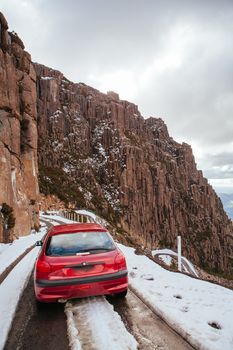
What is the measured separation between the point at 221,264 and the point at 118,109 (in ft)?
275

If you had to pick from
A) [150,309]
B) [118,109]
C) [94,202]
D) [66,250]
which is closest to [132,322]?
[150,309]

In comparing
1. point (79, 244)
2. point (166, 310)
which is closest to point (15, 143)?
point (79, 244)

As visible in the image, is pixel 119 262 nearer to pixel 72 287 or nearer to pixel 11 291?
pixel 72 287

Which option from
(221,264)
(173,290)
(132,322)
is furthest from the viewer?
(221,264)

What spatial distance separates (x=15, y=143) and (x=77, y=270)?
703 inches

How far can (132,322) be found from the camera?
476 centimetres

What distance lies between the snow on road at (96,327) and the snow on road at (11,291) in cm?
95

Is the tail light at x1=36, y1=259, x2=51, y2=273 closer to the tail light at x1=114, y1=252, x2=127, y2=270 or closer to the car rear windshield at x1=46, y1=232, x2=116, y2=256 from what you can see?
the car rear windshield at x1=46, y1=232, x2=116, y2=256

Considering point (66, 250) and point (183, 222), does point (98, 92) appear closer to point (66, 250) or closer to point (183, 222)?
point (183, 222)

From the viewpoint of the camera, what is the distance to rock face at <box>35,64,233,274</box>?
10794 centimetres

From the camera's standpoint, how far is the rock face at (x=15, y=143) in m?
16.8

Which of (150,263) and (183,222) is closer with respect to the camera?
(150,263)

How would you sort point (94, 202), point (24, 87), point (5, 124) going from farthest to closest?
1. point (94, 202)
2. point (24, 87)
3. point (5, 124)

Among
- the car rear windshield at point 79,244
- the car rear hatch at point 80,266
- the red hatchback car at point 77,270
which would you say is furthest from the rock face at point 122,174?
the car rear hatch at point 80,266
